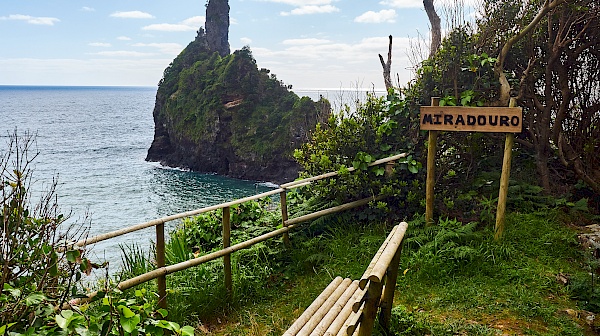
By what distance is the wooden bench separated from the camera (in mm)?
2299

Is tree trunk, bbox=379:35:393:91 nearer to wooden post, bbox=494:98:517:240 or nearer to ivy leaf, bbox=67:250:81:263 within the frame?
wooden post, bbox=494:98:517:240

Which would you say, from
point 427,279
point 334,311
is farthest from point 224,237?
point 334,311

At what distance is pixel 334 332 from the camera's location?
274 cm

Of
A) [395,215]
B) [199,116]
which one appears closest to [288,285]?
[395,215]

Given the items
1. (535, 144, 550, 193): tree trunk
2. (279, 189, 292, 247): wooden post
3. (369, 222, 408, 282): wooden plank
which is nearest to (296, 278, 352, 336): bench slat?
(369, 222, 408, 282): wooden plank

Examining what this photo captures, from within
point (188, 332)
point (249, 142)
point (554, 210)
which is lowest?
point (249, 142)

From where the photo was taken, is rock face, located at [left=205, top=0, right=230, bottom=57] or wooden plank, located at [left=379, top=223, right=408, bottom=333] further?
rock face, located at [left=205, top=0, right=230, bottom=57]

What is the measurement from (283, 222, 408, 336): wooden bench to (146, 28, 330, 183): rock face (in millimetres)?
38124

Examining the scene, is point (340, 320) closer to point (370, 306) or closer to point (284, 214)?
point (370, 306)

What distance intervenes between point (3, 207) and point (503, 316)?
3.62 metres

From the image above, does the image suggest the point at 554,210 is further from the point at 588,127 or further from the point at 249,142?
the point at 249,142

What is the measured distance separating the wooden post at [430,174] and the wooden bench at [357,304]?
2.36 metres

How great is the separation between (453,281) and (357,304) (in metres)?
2.75

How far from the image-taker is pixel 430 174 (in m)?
5.68
